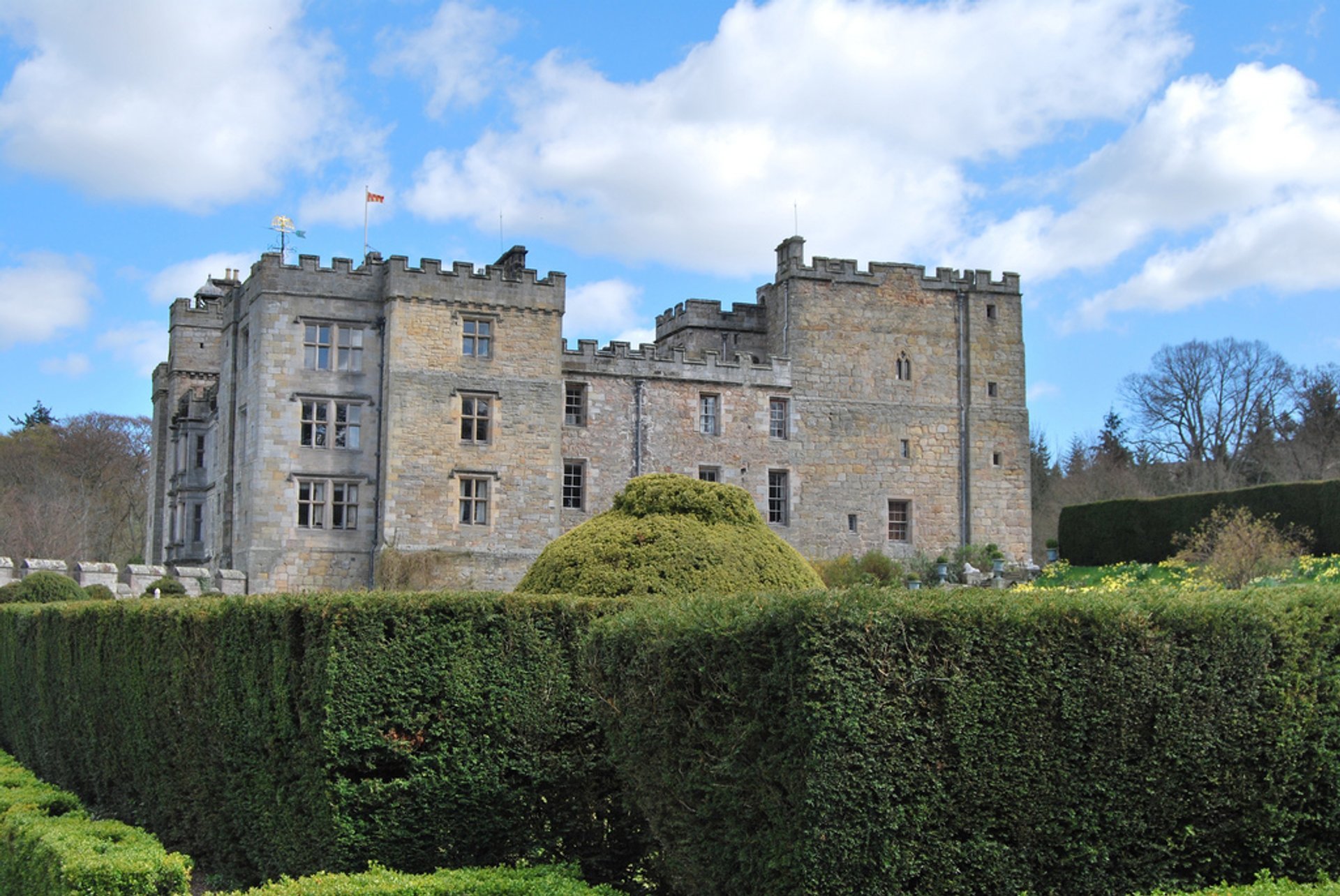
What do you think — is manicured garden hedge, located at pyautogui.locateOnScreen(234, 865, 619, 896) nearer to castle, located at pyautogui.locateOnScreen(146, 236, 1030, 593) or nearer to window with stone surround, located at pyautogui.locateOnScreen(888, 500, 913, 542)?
castle, located at pyautogui.locateOnScreen(146, 236, 1030, 593)

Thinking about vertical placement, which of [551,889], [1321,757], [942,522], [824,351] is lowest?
[551,889]

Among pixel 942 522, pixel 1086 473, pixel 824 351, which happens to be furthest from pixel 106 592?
pixel 1086 473

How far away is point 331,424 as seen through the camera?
35.3m

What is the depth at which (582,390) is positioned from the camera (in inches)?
1511

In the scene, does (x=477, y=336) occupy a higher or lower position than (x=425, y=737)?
higher

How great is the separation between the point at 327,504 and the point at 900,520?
17.8 meters

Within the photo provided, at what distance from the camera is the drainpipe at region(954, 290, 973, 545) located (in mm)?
41531

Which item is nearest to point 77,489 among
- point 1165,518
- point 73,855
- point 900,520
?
point 900,520

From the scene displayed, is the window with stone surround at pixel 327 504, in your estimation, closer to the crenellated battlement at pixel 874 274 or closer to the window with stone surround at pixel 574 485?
the window with stone surround at pixel 574 485

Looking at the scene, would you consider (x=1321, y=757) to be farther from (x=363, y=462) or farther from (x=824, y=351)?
(x=824, y=351)

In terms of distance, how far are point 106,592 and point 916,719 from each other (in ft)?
95.5

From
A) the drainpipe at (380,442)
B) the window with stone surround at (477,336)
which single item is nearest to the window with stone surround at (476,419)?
the window with stone surround at (477,336)

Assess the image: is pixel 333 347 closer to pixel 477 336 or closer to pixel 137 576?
pixel 477 336

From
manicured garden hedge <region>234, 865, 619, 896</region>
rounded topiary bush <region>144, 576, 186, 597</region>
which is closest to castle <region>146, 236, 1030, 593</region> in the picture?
rounded topiary bush <region>144, 576, 186, 597</region>
